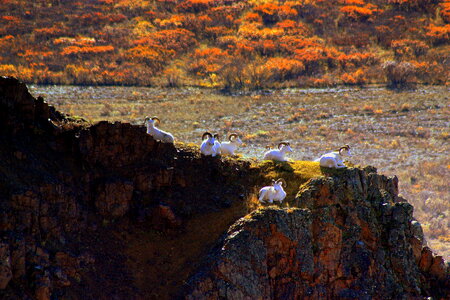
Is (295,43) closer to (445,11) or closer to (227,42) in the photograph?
(227,42)

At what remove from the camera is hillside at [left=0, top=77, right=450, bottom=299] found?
14.4 meters

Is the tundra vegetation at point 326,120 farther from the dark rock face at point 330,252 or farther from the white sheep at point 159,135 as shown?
the white sheep at point 159,135

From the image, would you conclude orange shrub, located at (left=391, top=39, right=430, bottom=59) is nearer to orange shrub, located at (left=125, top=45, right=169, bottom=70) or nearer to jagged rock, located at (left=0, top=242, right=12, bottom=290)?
orange shrub, located at (left=125, top=45, right=169, bottom=70)

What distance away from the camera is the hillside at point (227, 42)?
164ft

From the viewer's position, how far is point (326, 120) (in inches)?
1650

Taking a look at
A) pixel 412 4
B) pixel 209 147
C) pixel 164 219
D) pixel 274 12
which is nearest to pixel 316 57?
pixel 274 12

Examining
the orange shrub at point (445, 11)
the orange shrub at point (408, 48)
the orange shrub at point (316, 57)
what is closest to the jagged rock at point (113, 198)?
the orange shrub at point (316, 57)

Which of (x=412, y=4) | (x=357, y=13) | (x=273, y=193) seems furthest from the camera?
(x=412, y=4)

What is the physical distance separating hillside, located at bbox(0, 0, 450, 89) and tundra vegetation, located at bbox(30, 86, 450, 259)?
284cm

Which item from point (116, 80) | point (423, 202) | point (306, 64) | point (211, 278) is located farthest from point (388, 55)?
point (211, 278)

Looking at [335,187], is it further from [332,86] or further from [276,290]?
[332,86]

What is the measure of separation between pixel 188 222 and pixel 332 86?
114 ft

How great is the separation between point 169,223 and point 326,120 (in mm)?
27049

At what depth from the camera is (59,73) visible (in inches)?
1896
